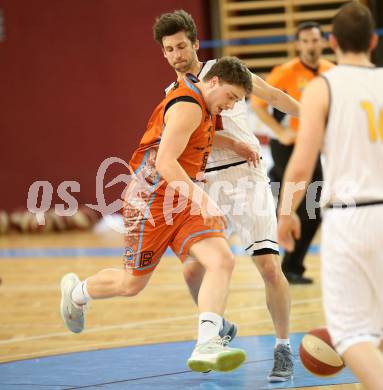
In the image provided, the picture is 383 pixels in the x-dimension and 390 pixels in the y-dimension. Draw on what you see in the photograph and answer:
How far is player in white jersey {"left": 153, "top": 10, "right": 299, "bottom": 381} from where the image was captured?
483 cm

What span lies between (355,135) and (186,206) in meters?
1.47

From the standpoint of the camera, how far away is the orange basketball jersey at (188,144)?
14.7ft

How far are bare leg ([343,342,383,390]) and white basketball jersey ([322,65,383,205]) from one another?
1.73 ft

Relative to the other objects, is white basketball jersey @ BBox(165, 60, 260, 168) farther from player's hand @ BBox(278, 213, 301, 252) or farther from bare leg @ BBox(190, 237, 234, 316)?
player's hand @ BBox(278, 213, 301, 252)

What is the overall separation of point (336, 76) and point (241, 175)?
5.69 ft

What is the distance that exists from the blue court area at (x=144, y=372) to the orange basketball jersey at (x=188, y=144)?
1034mm

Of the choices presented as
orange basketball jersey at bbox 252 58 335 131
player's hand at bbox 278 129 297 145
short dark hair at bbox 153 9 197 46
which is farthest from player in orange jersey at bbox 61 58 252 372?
orange basketball jersey at bbox 252 58 335 131

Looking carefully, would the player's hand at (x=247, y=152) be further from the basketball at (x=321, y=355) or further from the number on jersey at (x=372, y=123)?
the number on jersey at (x=372, y=123)

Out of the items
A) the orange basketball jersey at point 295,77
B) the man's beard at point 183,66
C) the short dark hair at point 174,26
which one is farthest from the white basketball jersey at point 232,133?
the orange basketball jersey at point 295,77

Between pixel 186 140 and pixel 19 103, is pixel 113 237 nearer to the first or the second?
pixel 19 103

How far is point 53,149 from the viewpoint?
14508mm

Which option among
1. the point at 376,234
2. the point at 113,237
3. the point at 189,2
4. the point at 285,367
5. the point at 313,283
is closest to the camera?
the point at 376,234

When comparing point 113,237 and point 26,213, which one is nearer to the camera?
point 113,237

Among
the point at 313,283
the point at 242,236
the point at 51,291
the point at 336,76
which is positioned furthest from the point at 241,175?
the point at 51,291
